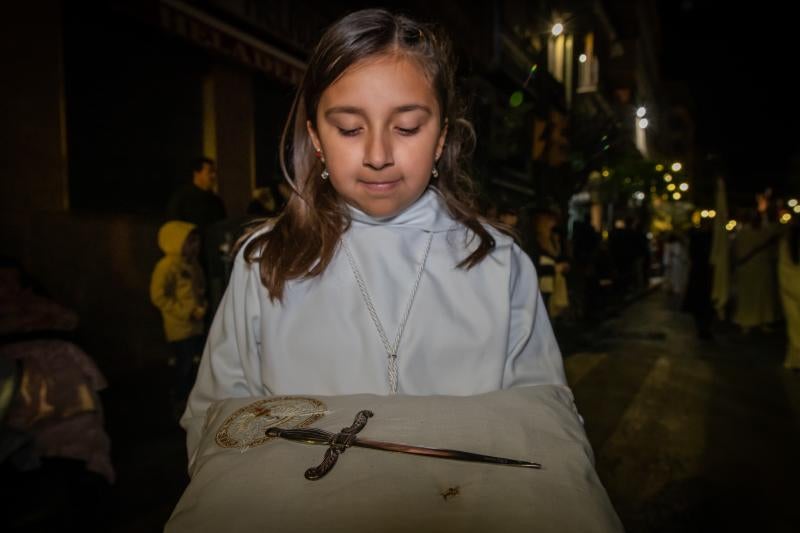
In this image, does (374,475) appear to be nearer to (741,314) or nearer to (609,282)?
(741,314)

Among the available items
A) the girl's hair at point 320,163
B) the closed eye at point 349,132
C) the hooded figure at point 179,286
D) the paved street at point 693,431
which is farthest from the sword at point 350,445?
the hooded figure at point 179,286

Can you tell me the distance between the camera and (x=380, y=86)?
1.37 metres

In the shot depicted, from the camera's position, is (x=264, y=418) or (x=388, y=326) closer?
(x=264, y=418)

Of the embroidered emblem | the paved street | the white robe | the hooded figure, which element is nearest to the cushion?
the embroidered emblem

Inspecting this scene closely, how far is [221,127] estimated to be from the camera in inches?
305

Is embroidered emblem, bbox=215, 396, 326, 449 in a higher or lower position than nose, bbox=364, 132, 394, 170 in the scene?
lower

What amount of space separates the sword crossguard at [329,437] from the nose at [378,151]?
60cm

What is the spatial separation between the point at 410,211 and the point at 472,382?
19.0 inches

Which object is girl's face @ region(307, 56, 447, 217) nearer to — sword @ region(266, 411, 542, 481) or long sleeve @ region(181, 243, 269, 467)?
long sleeve @ region(181, 243, 269, 467)

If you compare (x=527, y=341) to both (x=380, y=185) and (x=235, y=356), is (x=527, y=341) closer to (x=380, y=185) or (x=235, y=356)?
(x=380, y=185)

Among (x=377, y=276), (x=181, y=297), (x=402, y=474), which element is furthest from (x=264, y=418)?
(x=181, y=297)

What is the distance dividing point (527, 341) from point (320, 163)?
2.54 feet

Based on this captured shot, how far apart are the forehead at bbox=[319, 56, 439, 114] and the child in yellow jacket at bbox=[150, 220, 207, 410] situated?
373cm

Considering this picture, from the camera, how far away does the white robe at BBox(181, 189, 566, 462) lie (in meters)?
1.40
